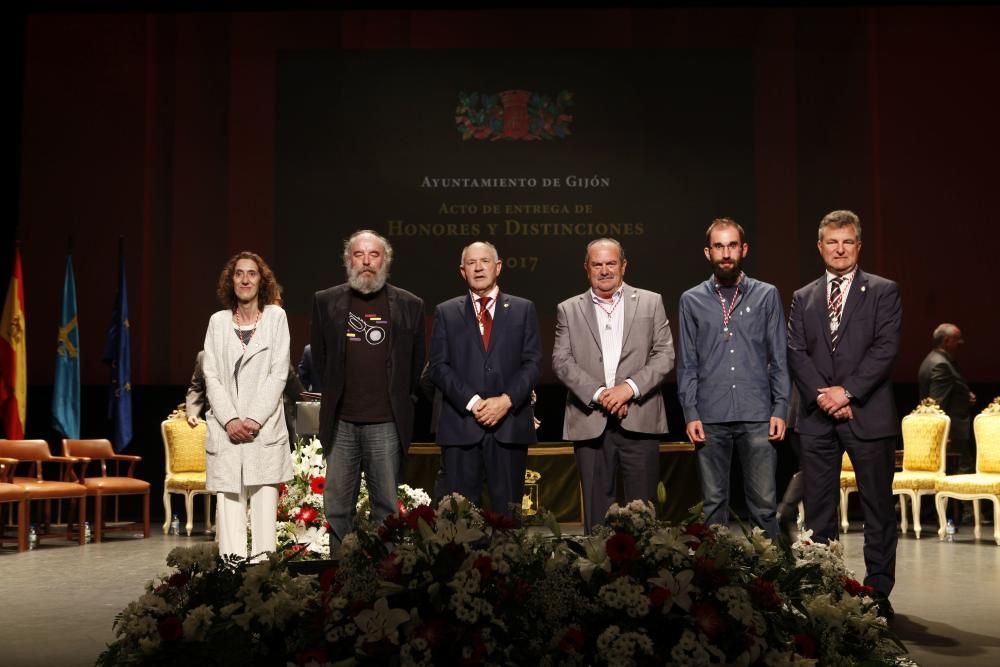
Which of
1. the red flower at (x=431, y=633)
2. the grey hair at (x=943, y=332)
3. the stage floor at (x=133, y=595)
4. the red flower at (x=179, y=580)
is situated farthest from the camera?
the grey hair at (x=943, y=332)

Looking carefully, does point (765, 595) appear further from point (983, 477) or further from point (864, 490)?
point (983, 477)

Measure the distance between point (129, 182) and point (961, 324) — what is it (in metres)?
6.50

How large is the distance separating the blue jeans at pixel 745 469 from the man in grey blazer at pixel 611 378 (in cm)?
18

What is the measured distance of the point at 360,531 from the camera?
1.85m

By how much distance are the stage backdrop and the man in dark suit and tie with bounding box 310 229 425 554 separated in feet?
14.4

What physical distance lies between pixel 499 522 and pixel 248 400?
2536 millimetres

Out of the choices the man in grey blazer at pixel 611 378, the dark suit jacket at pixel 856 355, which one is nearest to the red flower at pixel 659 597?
the man in grey blazer at pixel 611 378

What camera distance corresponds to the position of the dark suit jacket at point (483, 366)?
3.88 metres

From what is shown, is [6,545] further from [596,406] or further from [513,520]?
[513,520]

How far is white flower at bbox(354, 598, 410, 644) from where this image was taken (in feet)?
5.45

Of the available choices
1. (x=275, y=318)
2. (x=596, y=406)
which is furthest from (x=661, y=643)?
(x=275, y=318)

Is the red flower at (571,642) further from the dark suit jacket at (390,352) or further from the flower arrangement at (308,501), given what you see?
the flower arrangement at (308,501)

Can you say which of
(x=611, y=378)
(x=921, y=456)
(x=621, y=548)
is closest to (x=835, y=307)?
(x=611, y=378)

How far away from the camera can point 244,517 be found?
13.7 feet
